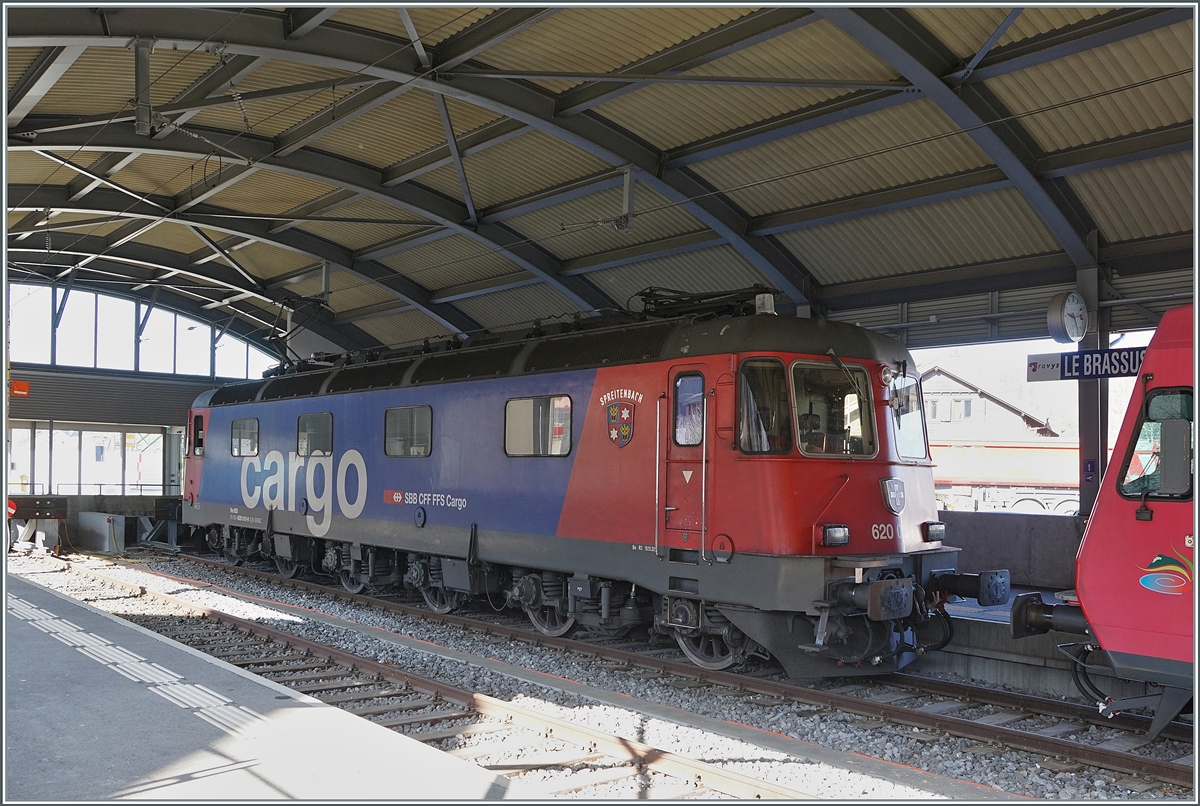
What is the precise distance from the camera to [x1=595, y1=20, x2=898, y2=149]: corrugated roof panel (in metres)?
12.5

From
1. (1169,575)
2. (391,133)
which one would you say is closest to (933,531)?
(1169,575)

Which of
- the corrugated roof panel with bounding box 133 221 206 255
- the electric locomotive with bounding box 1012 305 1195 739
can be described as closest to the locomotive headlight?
the electric locomotive with bounding box 1012 305 1195 739

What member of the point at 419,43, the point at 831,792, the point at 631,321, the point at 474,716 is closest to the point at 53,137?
the point at 419,43

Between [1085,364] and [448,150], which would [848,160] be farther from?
[448,150]

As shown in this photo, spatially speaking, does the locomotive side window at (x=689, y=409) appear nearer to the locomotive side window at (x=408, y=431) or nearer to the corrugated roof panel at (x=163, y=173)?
the locomotive side window at (x=408, y=431)

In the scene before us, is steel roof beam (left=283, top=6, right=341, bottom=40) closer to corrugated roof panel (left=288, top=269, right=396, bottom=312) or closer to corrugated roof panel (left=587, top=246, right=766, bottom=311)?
corrugated roof panel (left=587, top=246, right=766, bottom=311)

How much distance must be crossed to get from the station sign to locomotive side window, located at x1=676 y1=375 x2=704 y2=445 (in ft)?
21.2

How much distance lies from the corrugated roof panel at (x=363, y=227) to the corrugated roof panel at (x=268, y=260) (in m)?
1.81

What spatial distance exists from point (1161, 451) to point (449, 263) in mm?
18602

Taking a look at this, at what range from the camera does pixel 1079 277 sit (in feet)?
45.7

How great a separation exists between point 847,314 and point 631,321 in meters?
8.32

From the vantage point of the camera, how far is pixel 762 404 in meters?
9.06

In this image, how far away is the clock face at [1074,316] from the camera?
1299 centimetres

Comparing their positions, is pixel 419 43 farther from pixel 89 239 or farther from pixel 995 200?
pixel 89 239
